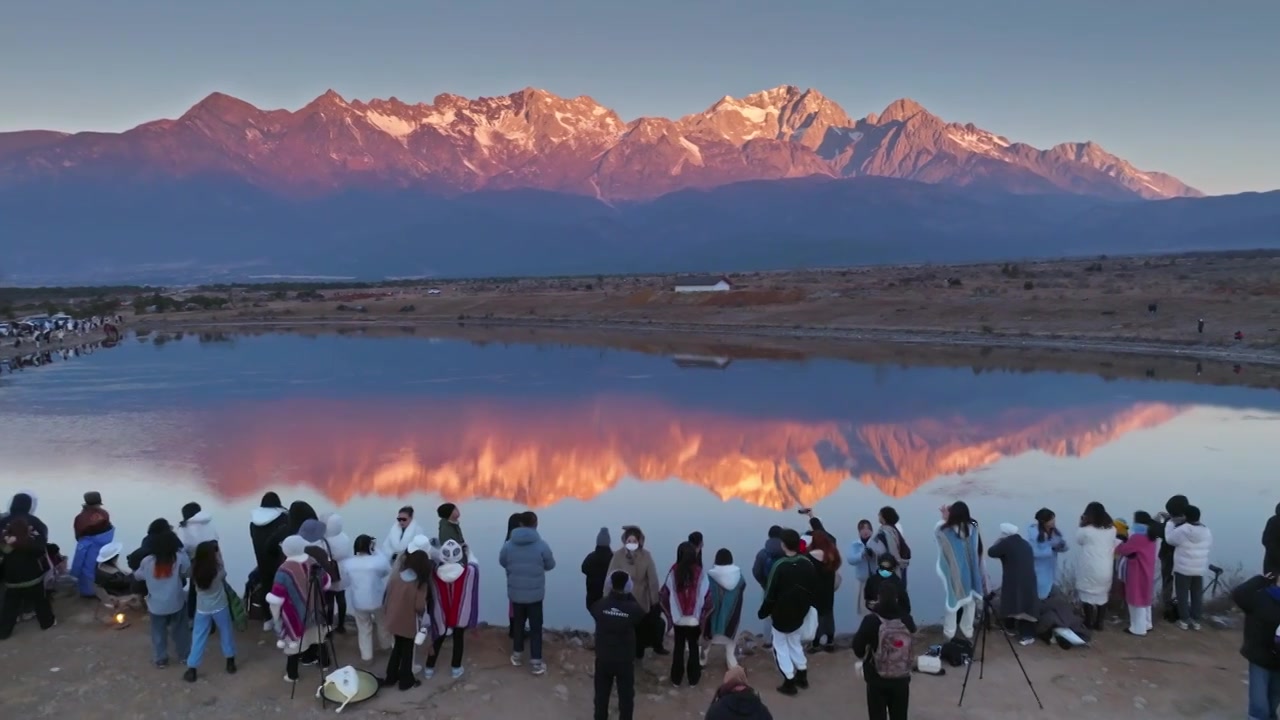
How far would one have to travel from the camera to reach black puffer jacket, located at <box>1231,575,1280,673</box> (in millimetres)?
6730

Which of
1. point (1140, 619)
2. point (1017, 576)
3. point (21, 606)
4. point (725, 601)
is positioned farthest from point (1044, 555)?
point (21, 606)

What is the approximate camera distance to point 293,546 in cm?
787

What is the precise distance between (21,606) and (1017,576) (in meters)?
10.2

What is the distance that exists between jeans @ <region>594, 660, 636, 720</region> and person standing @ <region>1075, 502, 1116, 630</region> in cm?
494

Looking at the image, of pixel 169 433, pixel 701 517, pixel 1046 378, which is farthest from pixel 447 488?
pixel 1046 378

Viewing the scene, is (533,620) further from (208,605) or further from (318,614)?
(208,605)

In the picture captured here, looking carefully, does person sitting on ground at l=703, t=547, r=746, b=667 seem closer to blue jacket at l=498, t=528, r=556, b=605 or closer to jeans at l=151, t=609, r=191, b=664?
blue jacket at l=498, t=528, r=556, b=605

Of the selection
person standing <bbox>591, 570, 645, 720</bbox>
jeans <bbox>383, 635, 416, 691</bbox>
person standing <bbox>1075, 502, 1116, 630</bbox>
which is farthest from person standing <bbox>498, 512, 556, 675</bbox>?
person standing <bbox>1075, 502, 1116, 630</bbox>

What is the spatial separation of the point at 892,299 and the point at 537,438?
4217 centimetres

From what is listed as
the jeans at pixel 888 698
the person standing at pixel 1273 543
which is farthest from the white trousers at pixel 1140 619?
the jeans at pixel 888 698

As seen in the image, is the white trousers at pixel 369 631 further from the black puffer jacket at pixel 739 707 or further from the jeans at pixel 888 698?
the jeans at pixel 888 698

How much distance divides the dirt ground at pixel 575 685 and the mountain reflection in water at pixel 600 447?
22.1 feet

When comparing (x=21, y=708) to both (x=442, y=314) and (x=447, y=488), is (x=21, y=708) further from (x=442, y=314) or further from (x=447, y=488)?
(x=442, y=314)

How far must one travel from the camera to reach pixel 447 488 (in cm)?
1667
